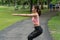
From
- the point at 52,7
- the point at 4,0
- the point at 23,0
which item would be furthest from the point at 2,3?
the point at 52,7

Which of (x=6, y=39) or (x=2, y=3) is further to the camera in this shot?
(x=2, y=3)

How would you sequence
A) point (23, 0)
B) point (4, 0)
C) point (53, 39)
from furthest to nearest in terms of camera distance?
point (4, 0) < point (23, 0) < point (53, 39)

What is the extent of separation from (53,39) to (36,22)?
11.9ft

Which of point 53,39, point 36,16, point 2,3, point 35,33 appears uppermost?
point 36,16

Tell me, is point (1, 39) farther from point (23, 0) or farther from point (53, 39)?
point (23, 0)

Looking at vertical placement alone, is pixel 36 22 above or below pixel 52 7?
above

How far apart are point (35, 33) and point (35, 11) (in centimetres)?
72

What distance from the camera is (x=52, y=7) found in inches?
2303

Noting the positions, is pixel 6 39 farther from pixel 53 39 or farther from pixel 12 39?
pixel 53 39

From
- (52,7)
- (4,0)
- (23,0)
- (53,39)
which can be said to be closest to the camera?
(53,39)

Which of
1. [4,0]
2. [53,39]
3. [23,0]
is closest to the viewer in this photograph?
[53,39]

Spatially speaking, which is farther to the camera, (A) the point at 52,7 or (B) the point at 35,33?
(A) the point at 52,7

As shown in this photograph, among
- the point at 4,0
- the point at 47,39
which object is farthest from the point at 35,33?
the point at 4,0

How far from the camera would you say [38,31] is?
303 inches
